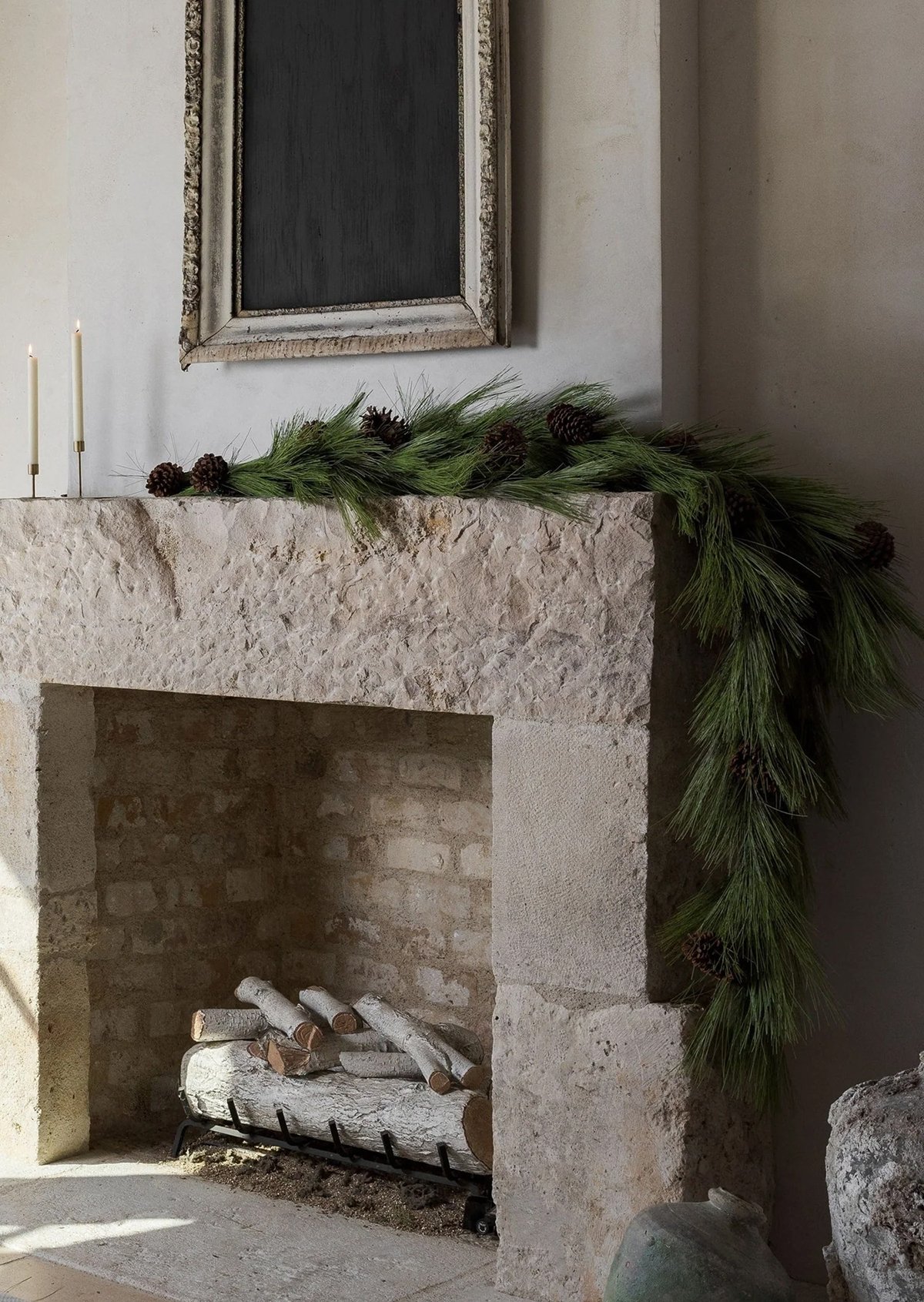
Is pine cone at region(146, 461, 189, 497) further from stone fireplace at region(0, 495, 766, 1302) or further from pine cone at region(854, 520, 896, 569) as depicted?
pine cone at region(854, 520, 896, 569)

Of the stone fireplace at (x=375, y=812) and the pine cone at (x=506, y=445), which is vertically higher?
the pine cone at (x=506, y=445)

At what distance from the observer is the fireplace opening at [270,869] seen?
3.66m

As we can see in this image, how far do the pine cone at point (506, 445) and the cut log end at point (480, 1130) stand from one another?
1375 millimetres

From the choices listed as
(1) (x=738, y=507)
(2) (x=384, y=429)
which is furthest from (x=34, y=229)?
(1) (x=738, y=507)

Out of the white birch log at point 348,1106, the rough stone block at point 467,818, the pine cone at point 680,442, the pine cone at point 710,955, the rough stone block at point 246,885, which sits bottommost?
the white birch log at point 348,1106

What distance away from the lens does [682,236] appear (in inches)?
109

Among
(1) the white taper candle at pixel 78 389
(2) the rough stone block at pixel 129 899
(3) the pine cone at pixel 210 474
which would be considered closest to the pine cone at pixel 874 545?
(3) the pine cone at pixel 210 474

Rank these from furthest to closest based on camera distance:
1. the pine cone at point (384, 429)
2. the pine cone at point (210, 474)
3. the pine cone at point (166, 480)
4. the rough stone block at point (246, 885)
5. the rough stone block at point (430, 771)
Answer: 1. the rough stone block at point (246, 885)
2. the rough stone block at point (430, 771)
3. the pine cone at point (166, 480)
4. the pine cone at point (210, 474)
5. the pine cone at point (384, 429)

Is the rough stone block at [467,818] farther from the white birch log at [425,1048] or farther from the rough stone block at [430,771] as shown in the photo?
the white birch log at [425,1048]

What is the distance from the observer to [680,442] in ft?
8.48

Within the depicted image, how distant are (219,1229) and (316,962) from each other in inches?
39.6

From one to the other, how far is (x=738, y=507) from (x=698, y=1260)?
1196 mm

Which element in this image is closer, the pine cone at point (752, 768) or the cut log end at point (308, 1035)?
the pine cone at point (752, 768)

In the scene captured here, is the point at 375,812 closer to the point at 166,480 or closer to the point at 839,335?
the point at 166,480
